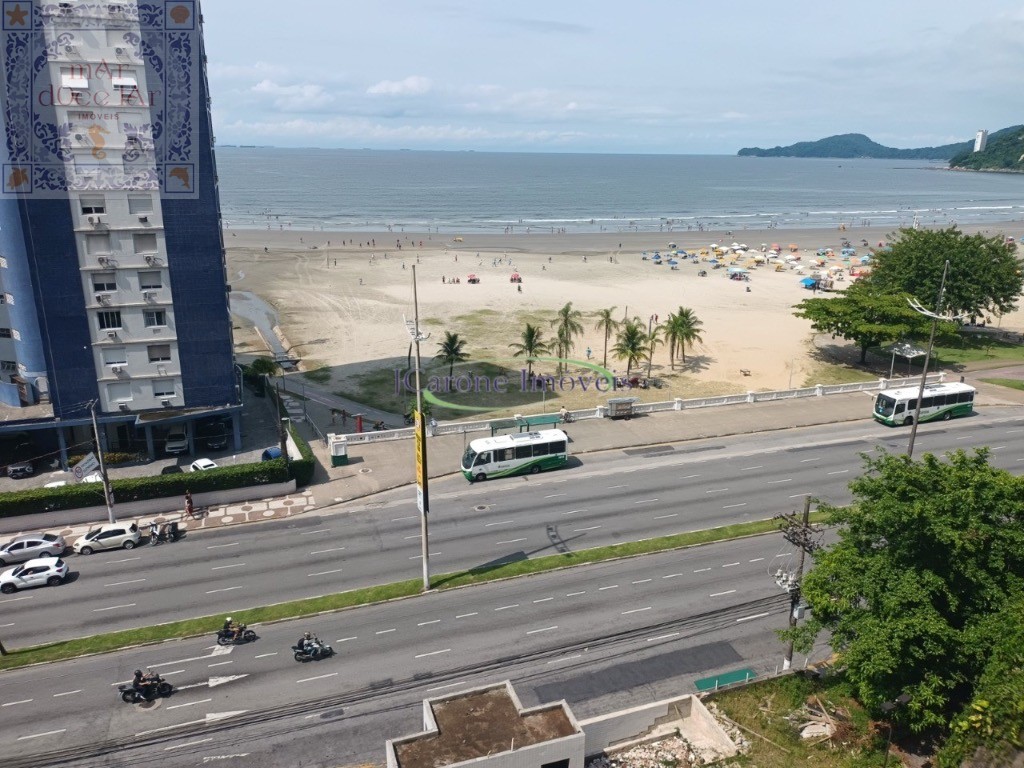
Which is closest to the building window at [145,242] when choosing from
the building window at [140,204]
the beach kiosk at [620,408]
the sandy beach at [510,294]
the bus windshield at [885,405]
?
the building window at [140,204]

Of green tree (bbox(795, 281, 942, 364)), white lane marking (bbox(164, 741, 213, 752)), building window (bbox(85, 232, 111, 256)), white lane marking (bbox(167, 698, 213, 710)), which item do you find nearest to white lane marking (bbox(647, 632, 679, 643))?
white lane marking (bbox(164, 741, 213, 752))

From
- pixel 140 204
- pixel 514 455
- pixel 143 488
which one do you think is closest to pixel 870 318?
pixel 514 455

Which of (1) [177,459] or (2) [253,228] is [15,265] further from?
(2) [253,228]

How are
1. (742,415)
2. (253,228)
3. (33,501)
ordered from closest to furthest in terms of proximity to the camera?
(33,501) < (742,415) < (253,228)

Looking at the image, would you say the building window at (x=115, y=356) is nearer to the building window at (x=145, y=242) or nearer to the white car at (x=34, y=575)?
the building window at (x=145, y=242)

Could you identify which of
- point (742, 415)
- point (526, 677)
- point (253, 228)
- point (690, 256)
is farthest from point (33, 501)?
point (253, 228)

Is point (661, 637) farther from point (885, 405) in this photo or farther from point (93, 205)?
point (93, 205)

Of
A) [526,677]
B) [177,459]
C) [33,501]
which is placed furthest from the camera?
[177,459]
